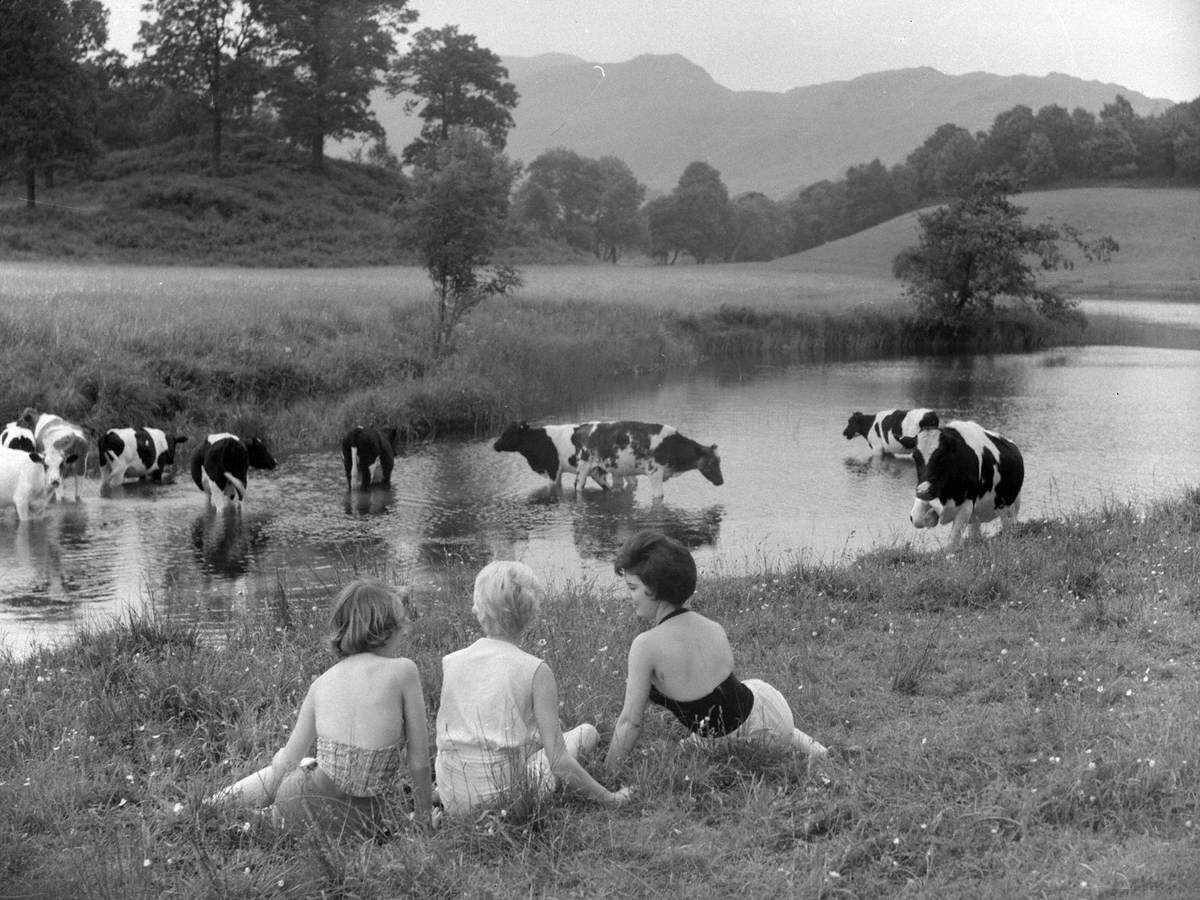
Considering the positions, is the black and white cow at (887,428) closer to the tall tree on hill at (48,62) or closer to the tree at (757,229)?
the tall tree on hill at (48,62)

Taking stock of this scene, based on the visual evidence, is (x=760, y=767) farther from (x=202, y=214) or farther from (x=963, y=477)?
(x=202, y=214)

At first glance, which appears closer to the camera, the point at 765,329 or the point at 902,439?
the point at 902,439

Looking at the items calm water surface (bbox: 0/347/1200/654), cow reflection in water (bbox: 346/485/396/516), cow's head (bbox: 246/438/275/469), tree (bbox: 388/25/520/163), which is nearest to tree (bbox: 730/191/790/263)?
tree (bbox: 388/25/520/163)

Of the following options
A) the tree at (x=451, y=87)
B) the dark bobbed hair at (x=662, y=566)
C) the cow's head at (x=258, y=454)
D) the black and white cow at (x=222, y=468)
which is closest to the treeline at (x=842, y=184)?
the tree at (x=451, y=87)

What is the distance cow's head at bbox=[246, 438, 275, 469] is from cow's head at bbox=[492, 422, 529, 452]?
3294 millimetres

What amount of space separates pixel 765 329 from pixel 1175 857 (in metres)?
31.7

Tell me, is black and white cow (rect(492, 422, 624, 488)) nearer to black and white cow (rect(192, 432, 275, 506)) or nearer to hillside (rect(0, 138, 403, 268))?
black and white cow (rect(192, 432, 275, 506))

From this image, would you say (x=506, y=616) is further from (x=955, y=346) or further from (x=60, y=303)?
(x=955, y=346)

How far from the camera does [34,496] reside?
1458cm

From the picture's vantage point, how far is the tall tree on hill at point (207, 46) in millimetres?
24750

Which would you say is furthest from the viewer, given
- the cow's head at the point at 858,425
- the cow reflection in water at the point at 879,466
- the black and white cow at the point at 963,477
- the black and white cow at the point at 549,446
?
the cow's head at the point at 858,425

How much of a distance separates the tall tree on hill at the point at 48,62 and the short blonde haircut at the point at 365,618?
897 inches

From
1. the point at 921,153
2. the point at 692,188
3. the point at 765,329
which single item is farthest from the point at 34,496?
the point at 921,153

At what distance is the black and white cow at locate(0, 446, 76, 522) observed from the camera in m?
14.3
